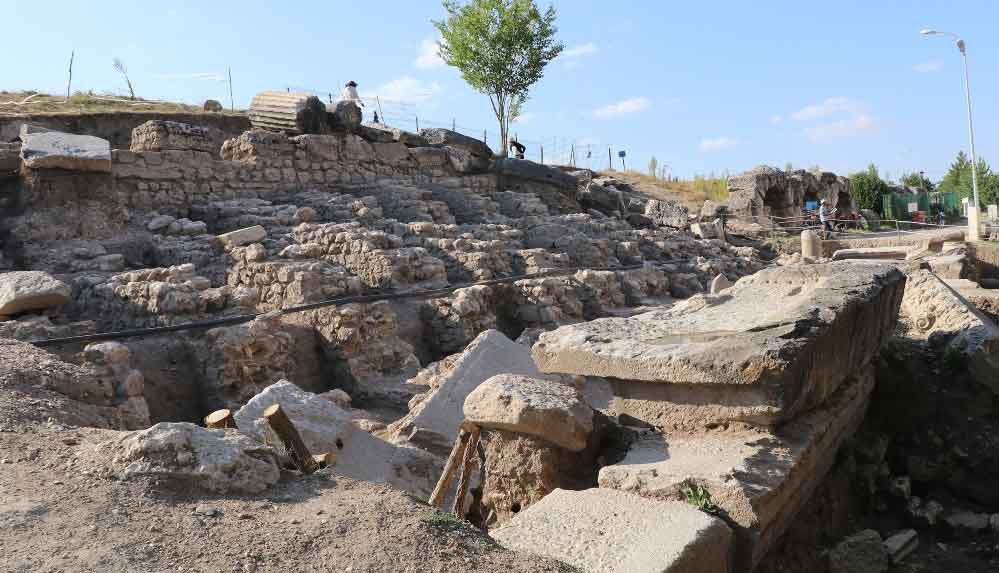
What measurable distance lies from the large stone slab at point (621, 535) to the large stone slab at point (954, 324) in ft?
10.1

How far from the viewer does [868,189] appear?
97.2 feet

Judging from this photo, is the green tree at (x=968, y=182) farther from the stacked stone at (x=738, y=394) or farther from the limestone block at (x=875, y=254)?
the stacked stone at (x=738, y=394)

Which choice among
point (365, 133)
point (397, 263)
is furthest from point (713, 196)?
point (397, 263)

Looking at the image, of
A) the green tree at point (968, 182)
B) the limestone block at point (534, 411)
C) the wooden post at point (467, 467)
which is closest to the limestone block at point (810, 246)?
the limestone block at point (534, 411)

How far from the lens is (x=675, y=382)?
135 inches

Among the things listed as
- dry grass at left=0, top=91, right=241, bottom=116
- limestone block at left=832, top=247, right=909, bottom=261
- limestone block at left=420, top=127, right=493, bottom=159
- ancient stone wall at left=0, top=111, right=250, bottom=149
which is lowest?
limestone block at left=832, top=247, right=909, bottom=261

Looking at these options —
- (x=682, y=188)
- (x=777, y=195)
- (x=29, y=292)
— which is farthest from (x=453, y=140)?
Answer: (x=682, y=188)

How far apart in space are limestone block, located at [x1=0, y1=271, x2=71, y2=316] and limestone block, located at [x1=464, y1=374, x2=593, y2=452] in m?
4.54

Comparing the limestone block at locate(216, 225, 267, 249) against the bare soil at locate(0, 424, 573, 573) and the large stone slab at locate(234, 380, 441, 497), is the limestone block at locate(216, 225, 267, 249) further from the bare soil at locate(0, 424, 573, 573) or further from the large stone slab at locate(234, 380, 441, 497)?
the bare soil at locate(0, 424, 573, 573)

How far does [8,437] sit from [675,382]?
2.87 m

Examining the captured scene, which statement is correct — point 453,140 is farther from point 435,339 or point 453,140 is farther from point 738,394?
point 738,394

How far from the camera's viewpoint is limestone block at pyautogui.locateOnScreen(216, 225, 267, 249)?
8.32 m

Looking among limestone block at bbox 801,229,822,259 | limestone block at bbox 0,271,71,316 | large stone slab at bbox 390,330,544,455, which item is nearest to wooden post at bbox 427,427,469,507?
large stone slab at bbox 390,330,544,455

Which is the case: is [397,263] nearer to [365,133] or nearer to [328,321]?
[328,321]
